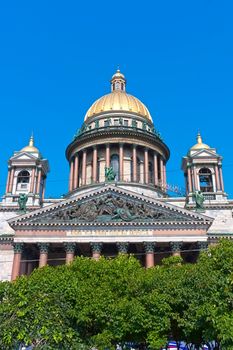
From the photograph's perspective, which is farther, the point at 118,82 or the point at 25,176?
the point at 118,82

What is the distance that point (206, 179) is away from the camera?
47.1 meters

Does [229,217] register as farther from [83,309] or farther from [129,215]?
[83,309]

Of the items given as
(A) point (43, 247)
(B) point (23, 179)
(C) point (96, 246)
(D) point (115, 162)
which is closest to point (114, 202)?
(C) point (96, 246)

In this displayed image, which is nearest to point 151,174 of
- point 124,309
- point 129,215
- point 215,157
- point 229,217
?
point 215,157

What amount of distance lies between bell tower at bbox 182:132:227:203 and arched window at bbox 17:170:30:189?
18.1 meters

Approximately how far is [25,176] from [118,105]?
57.9 ft

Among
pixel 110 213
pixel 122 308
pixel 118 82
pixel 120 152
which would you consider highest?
pixel 118 82

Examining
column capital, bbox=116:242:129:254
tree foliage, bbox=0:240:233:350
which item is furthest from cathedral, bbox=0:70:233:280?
tree foliage, bbox=0:240:233:350

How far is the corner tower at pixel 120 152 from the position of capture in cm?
5075

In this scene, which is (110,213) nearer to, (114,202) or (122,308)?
(114,202)

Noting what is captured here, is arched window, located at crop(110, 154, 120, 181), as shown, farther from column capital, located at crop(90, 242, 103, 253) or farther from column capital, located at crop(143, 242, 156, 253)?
column capital, located at crop(143, 242, 156, 253)

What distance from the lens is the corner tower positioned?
1998 inches

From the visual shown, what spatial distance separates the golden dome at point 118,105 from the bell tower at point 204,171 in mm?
13153

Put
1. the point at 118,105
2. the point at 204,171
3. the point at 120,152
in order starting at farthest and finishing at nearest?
1. the point at 118,105
2. the point at 120,152
3. the point at 204,171
